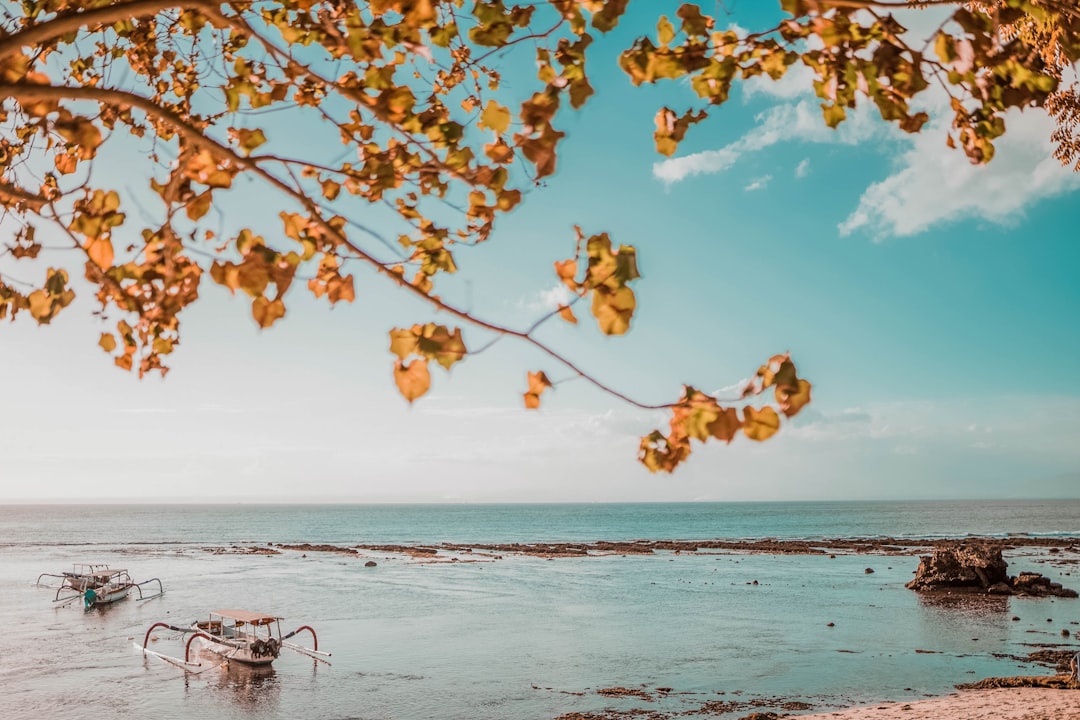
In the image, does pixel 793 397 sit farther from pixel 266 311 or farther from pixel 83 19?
pixel 83 19

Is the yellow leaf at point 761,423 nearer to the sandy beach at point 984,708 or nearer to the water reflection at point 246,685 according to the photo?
the sandy beach at point 984,708

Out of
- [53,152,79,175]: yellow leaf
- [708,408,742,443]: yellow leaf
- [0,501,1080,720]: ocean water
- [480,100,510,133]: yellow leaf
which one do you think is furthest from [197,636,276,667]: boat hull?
[708,408,742,443]: yellow leaf

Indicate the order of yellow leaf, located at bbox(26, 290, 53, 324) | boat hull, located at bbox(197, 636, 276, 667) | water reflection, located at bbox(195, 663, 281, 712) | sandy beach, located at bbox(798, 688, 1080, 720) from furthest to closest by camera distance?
boat hull, located at bbox(197, 636, 276, 667), water reflection, located at bbox(195, 663, 281, 712), sandy beach, located at bbox(798, 688, 1080, 720), yellow leaf, located at bbox(26, 290, 53, 324)

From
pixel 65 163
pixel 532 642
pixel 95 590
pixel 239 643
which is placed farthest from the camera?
pixel 95 590

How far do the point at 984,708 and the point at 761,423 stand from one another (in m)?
17.4

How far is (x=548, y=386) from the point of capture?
2.18 m

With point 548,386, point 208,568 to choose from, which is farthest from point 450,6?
point 208,568

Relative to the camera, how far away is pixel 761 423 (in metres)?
1.88

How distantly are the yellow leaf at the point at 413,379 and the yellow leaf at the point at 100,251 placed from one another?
1225 millimetres

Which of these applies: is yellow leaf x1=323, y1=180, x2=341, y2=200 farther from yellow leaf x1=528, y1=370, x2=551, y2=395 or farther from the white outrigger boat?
the white outrigger boat

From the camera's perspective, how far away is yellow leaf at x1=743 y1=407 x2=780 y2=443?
6.11ft

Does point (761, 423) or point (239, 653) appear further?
point (239, 653)

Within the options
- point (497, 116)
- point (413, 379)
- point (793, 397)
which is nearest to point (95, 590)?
point (413, 379)

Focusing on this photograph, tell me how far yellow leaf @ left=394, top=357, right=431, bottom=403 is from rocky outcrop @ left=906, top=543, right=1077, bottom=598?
128 ft
